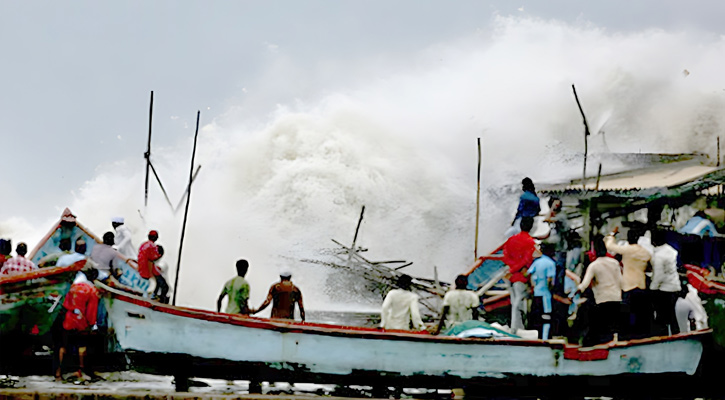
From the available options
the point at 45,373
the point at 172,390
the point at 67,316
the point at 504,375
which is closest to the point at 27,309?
the point at 67,316

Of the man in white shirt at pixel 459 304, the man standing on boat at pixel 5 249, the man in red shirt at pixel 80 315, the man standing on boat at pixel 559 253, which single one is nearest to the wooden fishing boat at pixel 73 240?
the man standing on boat at pixel 5 249

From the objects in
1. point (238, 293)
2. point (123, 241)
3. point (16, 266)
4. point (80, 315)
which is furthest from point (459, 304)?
point (16, 266)

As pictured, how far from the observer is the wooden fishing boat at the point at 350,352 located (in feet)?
30.6

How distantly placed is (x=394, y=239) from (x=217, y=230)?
376 inches

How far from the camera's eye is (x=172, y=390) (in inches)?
404

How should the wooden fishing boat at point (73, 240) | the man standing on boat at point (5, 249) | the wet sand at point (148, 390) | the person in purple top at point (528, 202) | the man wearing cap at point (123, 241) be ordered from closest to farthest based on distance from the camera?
the wet sand at point (148, 390) < the person in purple top at point (528, 202) < the man standing on boat at point (5, 249) < the wooden fishing boat at point (73, 240) < the man wearing cap at point (123, 241)

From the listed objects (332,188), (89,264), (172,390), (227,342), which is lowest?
(172,390)

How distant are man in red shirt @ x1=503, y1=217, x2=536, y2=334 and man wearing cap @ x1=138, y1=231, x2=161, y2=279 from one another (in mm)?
4973

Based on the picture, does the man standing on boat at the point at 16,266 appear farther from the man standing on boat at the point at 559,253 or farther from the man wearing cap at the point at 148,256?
the man standing on boat at the point at 559,253

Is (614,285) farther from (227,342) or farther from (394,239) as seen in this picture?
(394,239)

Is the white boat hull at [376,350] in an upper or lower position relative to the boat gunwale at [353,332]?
lower

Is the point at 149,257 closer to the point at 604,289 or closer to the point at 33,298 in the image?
the point at 33,298

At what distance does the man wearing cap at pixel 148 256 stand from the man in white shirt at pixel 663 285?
686cm

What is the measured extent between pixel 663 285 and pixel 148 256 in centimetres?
707
